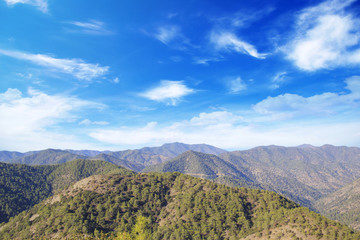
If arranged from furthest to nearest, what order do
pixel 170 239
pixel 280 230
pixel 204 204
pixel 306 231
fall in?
pixel 204 204, pixel 170 239, pixel 280 230, pixel 306 231

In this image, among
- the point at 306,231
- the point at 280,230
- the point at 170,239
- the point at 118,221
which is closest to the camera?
the point at 306,231

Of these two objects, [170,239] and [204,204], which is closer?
[170,239]

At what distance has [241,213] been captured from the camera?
17862cm

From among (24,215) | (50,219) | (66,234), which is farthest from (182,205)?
(24,215)

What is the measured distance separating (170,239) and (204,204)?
48154 millimetres

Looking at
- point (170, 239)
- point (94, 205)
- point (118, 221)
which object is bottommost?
point (170, 239)

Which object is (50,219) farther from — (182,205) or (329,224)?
(329,224)

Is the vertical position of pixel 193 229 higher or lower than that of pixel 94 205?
lower

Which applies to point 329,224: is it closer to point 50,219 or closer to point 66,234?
point 66,234

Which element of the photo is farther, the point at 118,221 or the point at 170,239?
the point at 118,221

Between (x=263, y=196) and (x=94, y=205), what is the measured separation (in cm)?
16640

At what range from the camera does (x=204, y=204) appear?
7662 inches

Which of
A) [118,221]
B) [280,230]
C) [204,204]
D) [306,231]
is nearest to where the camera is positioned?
[306,231]

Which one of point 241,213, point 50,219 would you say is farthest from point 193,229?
point 50,219
